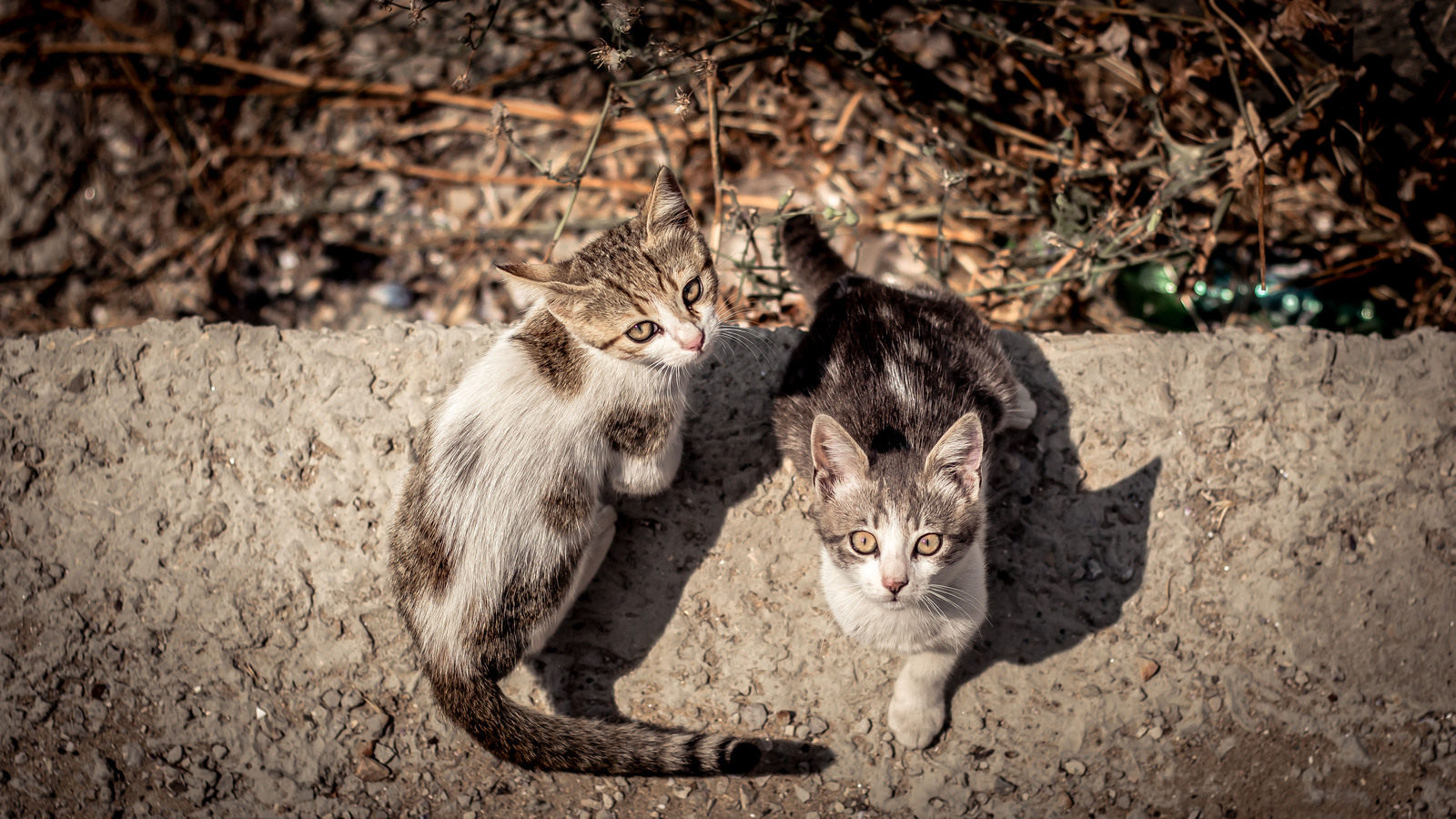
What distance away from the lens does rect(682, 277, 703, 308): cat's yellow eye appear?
7.54ft

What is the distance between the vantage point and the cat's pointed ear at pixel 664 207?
7.55 ft

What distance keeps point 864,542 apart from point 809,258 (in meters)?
1.09

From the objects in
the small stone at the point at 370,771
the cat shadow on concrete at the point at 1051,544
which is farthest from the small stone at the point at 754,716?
the small stone at the point at 370,771

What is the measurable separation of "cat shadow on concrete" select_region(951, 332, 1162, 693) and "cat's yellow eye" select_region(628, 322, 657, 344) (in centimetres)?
115

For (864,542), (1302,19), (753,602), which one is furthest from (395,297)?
(1302,19)

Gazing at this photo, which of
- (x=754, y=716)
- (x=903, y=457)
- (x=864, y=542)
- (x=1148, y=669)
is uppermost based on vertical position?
(x=903, y=457)

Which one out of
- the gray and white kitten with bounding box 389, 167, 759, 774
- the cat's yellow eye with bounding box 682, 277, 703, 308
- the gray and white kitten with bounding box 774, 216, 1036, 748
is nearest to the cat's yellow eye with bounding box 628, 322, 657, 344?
the gray and white kitten with bounding box 389, 167, 759, 774

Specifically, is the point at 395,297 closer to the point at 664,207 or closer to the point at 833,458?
the point at 664,207

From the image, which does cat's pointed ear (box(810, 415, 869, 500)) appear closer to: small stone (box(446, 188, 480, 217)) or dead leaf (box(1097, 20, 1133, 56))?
dead leaf (box(1097, 20, 1133, 56))

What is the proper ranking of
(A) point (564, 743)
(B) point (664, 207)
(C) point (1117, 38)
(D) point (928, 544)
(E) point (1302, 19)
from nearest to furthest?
(D) point (928, 544), (A) point (564, 743), (B) point (664, 207), (E) point (1302, 19), (C) point (1117, 38)

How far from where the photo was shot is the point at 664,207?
2338 mm

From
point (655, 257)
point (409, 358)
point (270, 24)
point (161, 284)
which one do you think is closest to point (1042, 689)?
point (655, 257)

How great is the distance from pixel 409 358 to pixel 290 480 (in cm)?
52

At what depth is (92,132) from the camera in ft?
14.1
